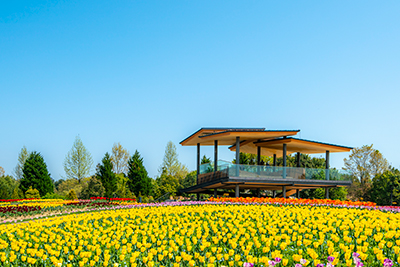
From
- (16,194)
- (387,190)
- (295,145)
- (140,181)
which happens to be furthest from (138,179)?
(387,190)

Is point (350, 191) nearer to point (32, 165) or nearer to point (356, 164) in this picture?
point (356, 164)

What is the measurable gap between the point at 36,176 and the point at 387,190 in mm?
33083

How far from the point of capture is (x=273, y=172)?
22672 mm

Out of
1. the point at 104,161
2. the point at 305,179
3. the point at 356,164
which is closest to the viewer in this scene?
the point at 305,179

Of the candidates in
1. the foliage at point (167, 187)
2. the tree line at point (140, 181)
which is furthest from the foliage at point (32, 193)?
the foliage at point (167, 187)

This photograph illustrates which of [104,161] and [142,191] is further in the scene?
[142,191]

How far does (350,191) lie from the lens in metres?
44.1

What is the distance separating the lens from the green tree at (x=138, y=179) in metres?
38.1

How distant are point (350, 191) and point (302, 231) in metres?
41.7

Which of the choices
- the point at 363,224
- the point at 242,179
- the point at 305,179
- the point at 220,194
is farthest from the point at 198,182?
the point at 363,224

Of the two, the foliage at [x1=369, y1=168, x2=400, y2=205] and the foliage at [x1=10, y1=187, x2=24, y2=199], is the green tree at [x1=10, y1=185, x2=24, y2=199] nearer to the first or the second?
the foliage at [x1=10, y1=187, x2=24, y2=199]

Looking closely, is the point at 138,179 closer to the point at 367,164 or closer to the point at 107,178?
the point at 107,178

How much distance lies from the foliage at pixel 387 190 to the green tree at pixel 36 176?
31.3 meters

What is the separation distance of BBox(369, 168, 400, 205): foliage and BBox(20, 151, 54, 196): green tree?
3132cm
